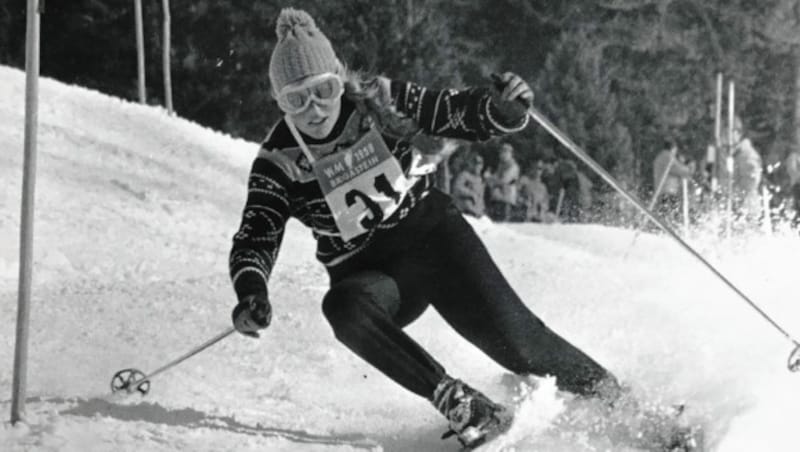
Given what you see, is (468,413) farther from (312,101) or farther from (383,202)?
(312,101)

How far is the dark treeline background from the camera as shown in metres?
6.11

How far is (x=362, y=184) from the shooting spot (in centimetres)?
189

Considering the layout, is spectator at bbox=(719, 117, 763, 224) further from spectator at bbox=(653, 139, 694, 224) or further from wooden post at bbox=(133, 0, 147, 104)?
wooden post at bbox=(133, 0, 147, 104)

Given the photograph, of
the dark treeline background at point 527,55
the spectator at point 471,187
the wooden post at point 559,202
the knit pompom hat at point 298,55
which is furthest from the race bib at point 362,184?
the wooden post at point 559,202

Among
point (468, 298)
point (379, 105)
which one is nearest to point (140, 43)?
point (379, 105)

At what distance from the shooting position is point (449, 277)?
1913mm

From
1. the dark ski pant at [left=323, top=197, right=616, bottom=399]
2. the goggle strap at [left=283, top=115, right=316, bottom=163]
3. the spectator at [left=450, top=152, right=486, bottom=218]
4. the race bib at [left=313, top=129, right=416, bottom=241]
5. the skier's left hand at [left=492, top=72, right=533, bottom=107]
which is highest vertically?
the skier's left hand at [left=492, top=72, right=533, bottom=107]

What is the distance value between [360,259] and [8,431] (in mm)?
646

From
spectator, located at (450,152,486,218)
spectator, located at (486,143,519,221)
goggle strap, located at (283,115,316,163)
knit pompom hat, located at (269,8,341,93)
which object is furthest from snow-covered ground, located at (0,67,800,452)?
spectator, located at (450,152,486,218)

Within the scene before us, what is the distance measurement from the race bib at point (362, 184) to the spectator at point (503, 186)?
566 centimetres

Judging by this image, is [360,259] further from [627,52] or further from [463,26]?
[627,52]

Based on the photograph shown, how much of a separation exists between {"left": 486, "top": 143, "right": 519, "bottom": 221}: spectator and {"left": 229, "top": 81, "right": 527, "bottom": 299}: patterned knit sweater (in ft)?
18.5

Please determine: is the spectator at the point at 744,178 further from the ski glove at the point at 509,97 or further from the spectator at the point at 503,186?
the ski glove at the point at 509,97

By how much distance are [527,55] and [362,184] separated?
5.94 meters
